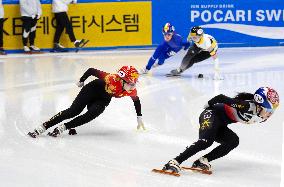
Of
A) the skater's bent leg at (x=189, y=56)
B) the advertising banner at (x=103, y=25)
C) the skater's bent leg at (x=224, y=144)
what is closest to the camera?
the skater's bent leg at (x=224, y=144)

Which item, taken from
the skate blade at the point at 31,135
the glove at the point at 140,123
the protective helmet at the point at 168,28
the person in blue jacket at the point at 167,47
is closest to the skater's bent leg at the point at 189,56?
the person in blue jacket at the point at 167,47

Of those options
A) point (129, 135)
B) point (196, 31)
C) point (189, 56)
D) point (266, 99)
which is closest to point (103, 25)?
point (189, 56)

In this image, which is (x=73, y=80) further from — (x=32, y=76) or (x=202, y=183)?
(x=202, y=183)

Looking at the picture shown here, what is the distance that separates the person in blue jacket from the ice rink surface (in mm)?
326

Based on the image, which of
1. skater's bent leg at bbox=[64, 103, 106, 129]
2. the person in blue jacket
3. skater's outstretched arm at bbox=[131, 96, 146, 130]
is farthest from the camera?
the person in blue jacket

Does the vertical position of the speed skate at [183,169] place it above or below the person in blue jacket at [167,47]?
below

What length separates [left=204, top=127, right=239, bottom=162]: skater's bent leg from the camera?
7.37m

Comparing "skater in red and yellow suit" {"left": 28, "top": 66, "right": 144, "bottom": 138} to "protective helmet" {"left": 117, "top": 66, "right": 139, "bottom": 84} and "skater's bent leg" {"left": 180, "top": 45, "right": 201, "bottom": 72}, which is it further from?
"skater's bent leg" {"left": 180, "top": 45, "right": 201, "bottom": 72}

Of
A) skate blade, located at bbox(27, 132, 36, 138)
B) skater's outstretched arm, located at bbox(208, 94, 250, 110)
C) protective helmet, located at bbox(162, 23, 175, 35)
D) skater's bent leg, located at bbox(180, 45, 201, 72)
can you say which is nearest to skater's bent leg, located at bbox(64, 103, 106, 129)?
skate blade, located at bbox(27, 132, 36, 138)

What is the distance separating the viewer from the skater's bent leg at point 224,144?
7371 millimetres

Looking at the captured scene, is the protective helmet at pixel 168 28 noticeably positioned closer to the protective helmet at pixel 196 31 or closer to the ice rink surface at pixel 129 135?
the protective helmet at pixel 196 31

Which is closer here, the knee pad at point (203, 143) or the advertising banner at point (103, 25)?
the knee pad at point (203, 143)

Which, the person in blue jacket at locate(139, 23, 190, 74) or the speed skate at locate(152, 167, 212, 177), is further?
the person in blue jacket at locate(139, 23, 190, 74)

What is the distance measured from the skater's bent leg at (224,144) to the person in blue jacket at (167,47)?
250 inches
